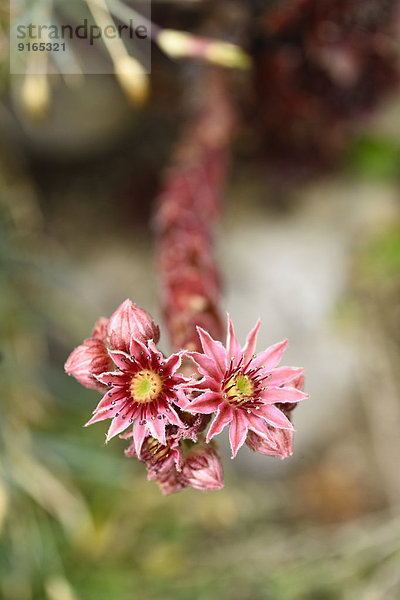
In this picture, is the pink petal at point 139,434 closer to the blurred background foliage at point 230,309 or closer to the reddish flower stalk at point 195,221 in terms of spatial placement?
the reddish flower stalk at point 195,221

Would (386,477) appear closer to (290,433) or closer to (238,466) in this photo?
(238,466)

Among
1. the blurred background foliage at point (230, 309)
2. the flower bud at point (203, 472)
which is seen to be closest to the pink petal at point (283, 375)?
the flower bud at point (203, 472)

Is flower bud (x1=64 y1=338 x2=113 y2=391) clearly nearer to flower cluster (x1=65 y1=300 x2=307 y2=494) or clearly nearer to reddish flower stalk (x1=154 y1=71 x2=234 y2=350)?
flower cluster (x1=65 y1=300 x2=307 y2=494)

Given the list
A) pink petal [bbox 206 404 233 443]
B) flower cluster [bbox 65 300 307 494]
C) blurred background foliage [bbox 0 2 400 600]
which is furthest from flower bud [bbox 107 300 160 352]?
blurred background foliage [bbox 0 2 400 600]

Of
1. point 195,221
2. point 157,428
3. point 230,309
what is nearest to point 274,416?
point 157,428

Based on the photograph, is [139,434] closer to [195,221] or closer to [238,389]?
[238,389]

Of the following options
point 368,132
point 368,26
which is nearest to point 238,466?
point 368,132
